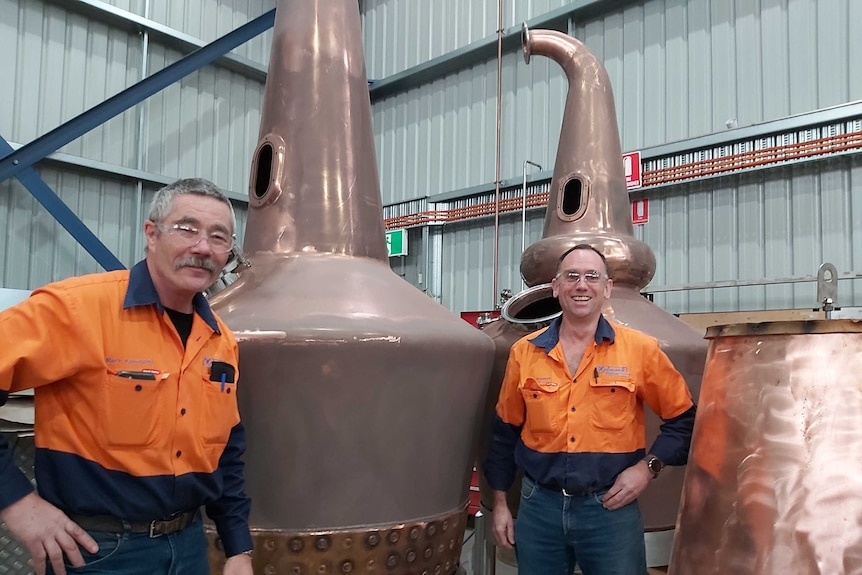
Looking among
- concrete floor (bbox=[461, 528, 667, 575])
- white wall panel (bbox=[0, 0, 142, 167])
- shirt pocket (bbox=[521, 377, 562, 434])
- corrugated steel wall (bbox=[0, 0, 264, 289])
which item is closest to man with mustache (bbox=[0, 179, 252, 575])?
shirt pocket (bbox=[521, 377, 562, 434])

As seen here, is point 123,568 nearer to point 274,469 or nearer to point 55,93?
point 274,469

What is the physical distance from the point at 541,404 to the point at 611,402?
18 cm

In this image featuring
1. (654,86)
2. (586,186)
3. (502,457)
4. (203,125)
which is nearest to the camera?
(502,457)

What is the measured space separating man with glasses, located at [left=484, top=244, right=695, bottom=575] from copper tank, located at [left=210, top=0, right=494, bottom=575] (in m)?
0.27

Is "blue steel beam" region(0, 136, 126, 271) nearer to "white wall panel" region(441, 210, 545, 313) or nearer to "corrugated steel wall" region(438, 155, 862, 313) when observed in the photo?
"white wall panel" region(441, 210, 545, 313)

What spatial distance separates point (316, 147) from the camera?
237cm

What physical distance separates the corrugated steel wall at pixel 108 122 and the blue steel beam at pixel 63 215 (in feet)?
1.04

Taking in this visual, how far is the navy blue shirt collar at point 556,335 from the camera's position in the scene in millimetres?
1962

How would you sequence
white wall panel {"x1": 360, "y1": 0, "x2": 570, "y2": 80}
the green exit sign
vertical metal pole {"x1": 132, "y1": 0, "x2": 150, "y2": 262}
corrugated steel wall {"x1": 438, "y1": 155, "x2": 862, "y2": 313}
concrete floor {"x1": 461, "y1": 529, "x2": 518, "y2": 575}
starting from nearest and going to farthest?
concrete floor {"x1": 461, "y1": 529, "x2": 518, "y2": 575}, corrugated steel wall {"x1": 438, "y1": 155, "x2": 862, "y2": 313}, white wall panel {"x1": 360, "y1": 0, "x2": 570, "y2": 80}, vertical metal pole {"x1": 132, "y1": 0, "x2": 150, "y2": 262}, the green exit sign

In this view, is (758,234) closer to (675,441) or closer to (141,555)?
(675,441)

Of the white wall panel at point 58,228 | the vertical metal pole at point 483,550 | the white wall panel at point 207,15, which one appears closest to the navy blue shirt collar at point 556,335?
the vertical metal pole at point 483,550

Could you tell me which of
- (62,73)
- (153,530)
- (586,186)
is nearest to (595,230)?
(586,186)

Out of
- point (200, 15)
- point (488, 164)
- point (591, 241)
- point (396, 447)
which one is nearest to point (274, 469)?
point (396, 447)

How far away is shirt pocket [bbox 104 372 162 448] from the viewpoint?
1.29m
